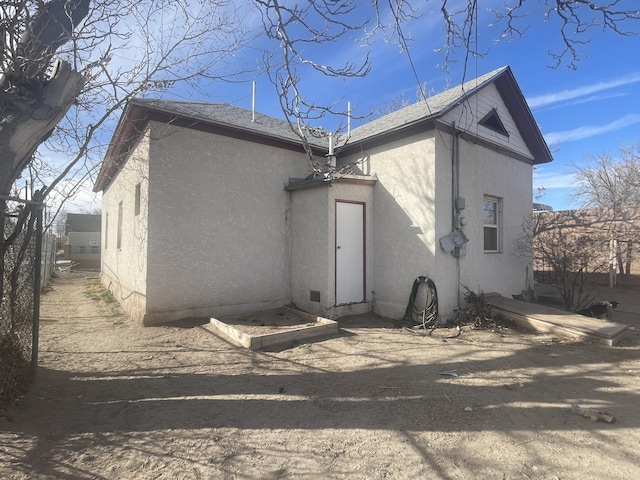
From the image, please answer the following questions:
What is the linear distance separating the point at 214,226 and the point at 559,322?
6.99 meters

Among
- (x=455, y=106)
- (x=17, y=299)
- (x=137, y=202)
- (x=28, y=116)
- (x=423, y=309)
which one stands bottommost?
(x=423, y=309)

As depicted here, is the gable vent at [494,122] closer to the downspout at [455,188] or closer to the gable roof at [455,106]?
the gable roof at [455,106]

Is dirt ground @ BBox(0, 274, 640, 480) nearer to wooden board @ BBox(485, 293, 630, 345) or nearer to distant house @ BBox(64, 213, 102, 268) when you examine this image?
wooden board @ BBox(485, 293, 630, 345)

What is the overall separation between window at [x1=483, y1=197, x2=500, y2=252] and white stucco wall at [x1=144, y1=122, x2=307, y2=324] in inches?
197

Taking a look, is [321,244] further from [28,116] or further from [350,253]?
[28,116]

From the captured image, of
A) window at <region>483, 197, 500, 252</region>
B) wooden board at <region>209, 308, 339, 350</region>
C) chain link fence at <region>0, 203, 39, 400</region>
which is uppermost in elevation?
window at <region>483, 197, 500, 252</region>

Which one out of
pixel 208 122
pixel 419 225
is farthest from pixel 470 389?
pixel 208 122

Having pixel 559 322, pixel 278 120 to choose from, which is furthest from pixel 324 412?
pixel 278 120

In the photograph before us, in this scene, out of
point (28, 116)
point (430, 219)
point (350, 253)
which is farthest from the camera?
point (350, 253)

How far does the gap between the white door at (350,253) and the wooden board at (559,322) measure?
288cm

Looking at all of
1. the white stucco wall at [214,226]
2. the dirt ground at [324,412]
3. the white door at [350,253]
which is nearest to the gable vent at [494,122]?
the white door at [350,253]

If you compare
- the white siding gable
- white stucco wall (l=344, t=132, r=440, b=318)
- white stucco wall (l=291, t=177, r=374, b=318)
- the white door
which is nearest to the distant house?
white stucco wall (l=291, t=177, r=374, b=318)

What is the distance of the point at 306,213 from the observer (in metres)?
7.91

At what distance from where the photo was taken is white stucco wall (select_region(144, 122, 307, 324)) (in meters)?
6.70
